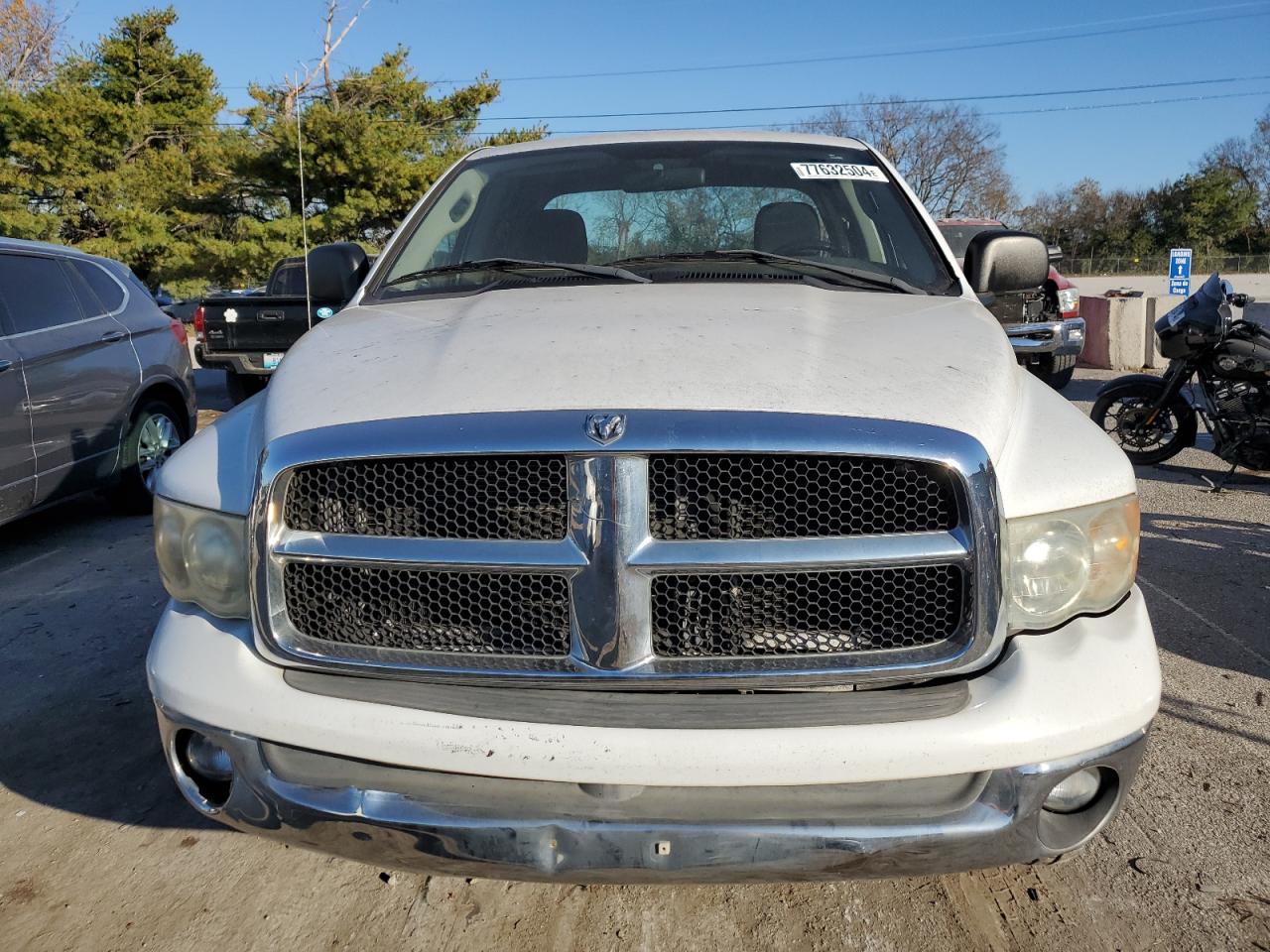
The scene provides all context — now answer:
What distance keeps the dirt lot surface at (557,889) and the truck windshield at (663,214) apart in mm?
1696

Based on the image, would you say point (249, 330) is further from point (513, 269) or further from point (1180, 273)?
point (1180, 273)

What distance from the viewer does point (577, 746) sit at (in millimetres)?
1835

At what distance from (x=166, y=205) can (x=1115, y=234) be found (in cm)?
5709

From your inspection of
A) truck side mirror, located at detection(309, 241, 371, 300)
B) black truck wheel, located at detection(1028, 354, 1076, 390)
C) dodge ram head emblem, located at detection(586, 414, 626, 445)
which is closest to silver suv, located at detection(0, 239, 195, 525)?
truck side mirror, located at detection(309, 241, 371, 300)

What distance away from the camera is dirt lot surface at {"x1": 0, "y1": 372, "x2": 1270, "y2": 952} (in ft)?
7.71

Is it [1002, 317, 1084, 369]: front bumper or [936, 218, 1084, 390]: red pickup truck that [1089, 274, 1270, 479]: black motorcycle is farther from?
[1002, 317, 1084, 369]: front bumper

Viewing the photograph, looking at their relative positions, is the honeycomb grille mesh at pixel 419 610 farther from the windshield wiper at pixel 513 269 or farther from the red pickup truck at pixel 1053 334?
the red pickup truck at pixel 1053 334

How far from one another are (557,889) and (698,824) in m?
0.87

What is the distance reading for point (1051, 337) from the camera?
33.9 ft

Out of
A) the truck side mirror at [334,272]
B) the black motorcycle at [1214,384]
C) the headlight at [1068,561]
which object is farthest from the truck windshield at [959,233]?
the headlight at [1068,561]

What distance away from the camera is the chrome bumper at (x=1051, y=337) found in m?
9.98

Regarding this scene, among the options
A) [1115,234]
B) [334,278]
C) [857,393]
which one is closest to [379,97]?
[334,278]

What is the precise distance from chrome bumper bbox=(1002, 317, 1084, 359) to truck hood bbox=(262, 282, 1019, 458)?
24.9 ft

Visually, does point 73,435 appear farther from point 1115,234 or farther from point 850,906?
point 1115,234
